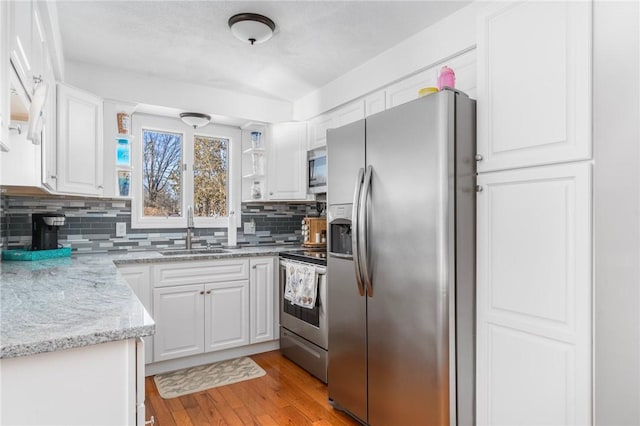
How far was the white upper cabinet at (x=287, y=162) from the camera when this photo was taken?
369 centimetres

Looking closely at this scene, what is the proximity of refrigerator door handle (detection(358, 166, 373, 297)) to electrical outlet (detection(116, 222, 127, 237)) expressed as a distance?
227 centimetres

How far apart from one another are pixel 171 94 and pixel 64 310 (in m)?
2.48

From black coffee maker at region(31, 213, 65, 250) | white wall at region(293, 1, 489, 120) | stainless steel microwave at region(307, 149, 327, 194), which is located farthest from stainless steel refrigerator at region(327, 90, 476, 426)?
black coffee maker at region(31, 213, 65, 250)

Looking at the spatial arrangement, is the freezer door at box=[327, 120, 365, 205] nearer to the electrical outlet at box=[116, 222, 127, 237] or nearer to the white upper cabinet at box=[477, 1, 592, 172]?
the white upper cabinet at box=[477, 1, 592, 172]

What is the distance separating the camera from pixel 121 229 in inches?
131

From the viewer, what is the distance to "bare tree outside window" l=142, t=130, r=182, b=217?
11.5 feet

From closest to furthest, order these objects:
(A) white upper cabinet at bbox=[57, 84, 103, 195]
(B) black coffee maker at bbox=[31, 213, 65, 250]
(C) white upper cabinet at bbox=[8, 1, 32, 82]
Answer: (C) white upper cabinet at bbox=[8, 1, 32, 82]
(A) white upper cabinet at bbox=[57, 84, 103, 195]
(B) black coffee maker at bbox=[31, 213, 65, 250]

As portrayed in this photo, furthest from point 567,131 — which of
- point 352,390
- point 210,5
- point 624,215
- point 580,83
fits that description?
point 210,5

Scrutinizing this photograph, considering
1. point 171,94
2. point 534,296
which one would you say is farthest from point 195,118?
point 534,296

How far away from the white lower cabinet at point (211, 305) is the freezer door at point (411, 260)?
1.45 meters

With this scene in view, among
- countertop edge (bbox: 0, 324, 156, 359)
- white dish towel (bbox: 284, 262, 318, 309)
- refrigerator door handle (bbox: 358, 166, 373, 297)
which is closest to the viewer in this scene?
countertop edge (bbox: 0, 324, 156, 359)

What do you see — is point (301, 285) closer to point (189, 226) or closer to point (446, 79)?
point (189, 226)

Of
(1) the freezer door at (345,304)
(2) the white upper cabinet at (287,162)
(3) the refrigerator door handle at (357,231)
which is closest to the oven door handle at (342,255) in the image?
(1) the freezer door at (345,304)

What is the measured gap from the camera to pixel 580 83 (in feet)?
4.76
